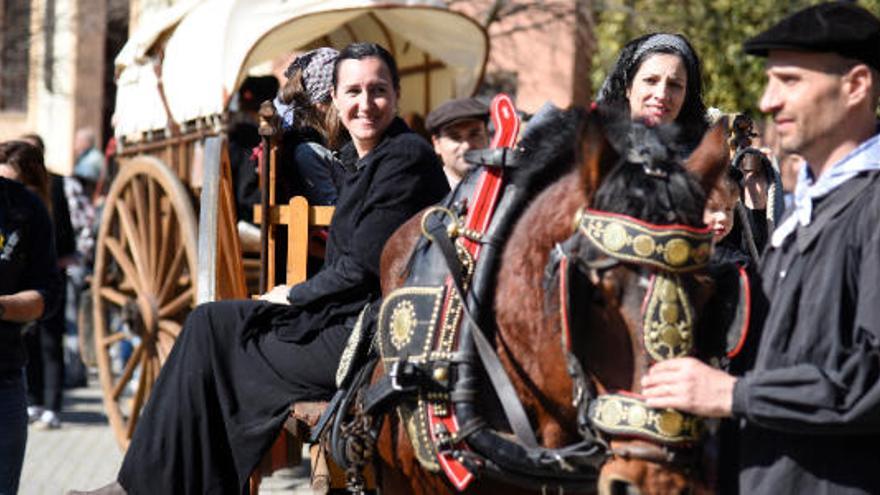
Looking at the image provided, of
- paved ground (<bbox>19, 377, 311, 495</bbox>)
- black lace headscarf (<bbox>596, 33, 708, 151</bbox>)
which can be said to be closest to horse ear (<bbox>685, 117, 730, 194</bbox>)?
black lace headscarf (<bbox>596, 33, 708, 151</bbox>)

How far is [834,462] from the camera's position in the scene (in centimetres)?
315

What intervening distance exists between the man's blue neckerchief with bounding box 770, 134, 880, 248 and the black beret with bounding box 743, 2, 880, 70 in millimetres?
171

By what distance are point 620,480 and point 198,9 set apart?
6.30 m

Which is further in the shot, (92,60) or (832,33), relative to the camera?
(92,60)

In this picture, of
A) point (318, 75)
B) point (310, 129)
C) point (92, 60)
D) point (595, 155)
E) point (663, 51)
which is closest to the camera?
point (595, 155)

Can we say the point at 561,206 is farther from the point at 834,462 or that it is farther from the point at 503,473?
the point at 834,462

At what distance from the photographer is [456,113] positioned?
7277 millimetres

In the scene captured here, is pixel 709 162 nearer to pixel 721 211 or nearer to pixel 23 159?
pixel 721 211

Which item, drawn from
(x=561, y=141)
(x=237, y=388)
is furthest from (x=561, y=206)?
(x=237, y=388)

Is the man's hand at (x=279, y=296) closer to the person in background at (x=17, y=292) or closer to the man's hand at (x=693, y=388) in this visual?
the person in background at (x=17, y=292)

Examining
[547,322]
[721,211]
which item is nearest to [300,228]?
[721,211]

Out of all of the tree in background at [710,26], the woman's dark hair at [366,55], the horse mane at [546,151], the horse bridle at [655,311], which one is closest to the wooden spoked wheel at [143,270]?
the woman's dark hair at [366,55]

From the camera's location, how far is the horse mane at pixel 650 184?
3453mm

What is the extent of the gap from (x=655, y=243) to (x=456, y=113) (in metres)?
3.96
